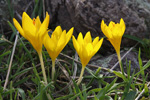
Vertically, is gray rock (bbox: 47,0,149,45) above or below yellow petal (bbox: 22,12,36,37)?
below

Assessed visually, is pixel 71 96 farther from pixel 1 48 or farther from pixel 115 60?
pixel 1 48

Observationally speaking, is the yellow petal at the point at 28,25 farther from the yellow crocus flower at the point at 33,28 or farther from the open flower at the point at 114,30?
the open flower at the point at 114,30

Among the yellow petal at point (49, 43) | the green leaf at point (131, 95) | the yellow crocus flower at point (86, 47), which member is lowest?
the green leaf at point (131, 95)

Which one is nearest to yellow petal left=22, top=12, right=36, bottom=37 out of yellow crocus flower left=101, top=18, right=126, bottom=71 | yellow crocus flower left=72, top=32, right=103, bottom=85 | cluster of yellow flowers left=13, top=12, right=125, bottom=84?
cluster of yellow flowers left=13, top=12, right=125, bottom=84

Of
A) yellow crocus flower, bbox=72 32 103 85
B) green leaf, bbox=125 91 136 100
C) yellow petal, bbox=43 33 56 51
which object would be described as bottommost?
green leaf, bbox=125 91 136 100

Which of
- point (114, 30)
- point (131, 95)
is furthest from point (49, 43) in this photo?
point (131, 95)

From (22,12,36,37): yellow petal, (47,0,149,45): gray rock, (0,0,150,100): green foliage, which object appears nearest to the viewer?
(22,12,36,37): yellow petal

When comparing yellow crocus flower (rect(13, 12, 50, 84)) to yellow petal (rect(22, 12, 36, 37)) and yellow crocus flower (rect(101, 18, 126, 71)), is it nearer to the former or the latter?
yellow petal (rect(22, 12, 36, 37))

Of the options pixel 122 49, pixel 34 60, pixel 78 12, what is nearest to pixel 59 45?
pixel 34 60

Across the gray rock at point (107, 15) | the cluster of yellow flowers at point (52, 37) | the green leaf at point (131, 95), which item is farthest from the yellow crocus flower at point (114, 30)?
the gray rock at point (107, 15)

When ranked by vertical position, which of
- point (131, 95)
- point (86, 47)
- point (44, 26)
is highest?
point (44, 26)

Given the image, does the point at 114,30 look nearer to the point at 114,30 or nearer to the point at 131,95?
the point at 114,30
